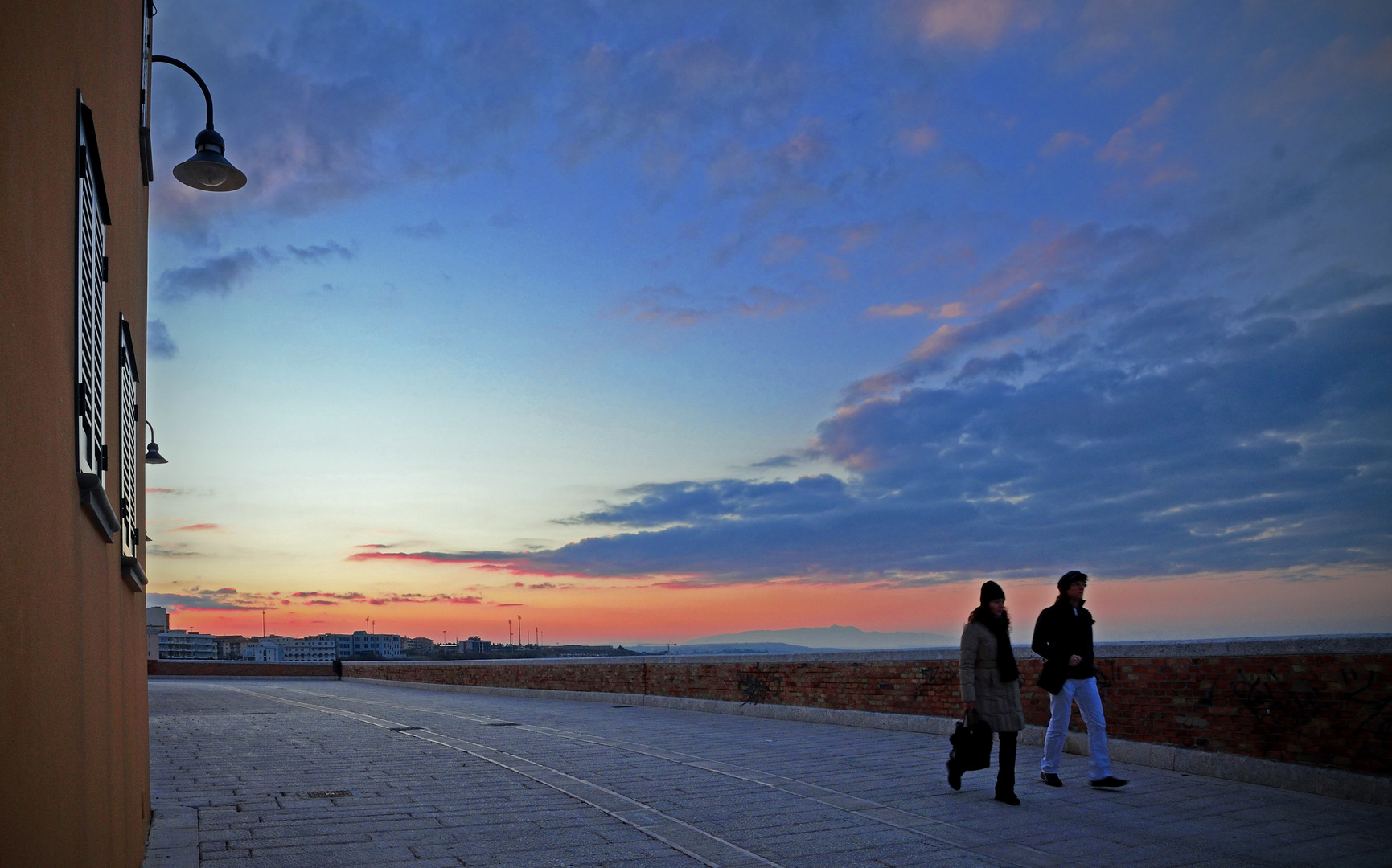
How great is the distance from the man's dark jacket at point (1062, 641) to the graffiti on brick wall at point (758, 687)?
741cm

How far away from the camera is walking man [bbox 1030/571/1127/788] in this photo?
8297 mm

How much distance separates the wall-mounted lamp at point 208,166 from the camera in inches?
311

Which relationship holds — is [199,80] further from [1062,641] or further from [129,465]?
[1062,641]

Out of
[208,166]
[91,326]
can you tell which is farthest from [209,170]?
[91,326]

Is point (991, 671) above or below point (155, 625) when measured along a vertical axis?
above

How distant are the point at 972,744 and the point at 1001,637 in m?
0.91

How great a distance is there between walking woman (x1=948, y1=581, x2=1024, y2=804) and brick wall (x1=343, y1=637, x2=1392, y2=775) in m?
1.96

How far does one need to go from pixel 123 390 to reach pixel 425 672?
105 feet

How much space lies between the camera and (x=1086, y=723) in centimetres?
841

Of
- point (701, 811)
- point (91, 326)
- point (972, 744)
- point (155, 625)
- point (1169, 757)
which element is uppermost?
point (91, 326)

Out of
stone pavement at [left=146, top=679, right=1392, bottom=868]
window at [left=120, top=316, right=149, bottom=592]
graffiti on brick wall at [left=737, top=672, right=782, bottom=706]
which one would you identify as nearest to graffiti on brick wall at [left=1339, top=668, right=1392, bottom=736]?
stone pavement at [left=146, top=679, right=1392, bottom=868]

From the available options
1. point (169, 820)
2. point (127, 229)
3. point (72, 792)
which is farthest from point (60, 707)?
point (169, 820)

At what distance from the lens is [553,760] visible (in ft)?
34.2

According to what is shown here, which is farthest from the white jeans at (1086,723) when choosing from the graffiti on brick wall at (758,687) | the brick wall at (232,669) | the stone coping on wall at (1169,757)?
the brick wall at (232,669)
